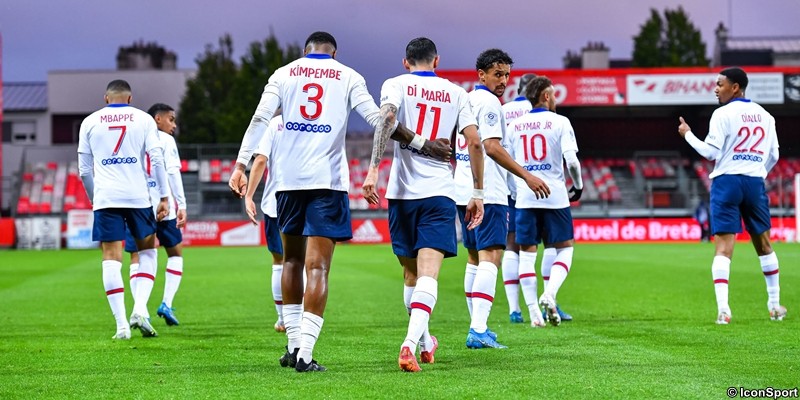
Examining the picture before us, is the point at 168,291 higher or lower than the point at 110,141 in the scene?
lower

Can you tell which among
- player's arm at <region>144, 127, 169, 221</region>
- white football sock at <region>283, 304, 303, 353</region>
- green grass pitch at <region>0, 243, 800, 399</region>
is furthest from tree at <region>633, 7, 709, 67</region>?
white football sock at <region>283, 304, 303, 353</region>

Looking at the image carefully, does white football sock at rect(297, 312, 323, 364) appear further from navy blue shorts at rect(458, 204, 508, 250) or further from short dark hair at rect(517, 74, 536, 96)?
short dark hair at rect(517, 74, 536, 96)

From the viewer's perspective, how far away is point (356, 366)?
741 cm

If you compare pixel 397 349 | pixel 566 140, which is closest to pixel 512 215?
pixel 566 140

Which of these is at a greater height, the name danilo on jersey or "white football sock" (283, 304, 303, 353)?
the name danilo on jersey

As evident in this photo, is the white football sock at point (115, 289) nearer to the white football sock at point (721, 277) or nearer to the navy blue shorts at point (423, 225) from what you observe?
the navy blue shorts at point (423, 225)

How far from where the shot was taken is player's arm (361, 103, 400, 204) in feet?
22.4

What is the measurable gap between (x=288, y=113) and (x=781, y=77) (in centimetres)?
4061

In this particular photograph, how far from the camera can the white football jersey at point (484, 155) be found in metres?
8.13

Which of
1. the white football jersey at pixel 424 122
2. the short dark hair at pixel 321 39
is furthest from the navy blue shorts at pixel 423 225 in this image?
the short dark hair at pixel 321 39

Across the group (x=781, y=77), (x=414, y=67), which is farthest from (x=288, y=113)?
(x=781, y=77)

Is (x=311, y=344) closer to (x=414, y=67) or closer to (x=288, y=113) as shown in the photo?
(x=288, y=113)

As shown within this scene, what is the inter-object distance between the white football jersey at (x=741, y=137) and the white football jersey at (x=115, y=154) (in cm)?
561

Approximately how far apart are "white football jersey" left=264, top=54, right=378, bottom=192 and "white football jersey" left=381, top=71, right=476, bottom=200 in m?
0.25
